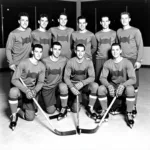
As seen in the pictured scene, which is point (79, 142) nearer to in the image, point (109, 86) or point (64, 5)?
point (109, 86)

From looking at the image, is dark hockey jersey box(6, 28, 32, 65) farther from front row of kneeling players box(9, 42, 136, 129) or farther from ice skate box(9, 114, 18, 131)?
ice skate box(9, 114, 18, 131)

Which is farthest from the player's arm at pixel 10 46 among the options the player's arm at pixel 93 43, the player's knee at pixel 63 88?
the player's arm at pixel 93 43

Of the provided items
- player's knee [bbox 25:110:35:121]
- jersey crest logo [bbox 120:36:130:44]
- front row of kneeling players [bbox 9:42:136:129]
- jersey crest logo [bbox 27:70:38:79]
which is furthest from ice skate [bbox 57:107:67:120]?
jersey crest logo [bbox 120:36:130:44]

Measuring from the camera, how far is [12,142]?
8.28 ft

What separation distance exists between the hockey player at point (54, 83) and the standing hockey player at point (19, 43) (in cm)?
29

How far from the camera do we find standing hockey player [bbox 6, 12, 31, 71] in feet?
10.8

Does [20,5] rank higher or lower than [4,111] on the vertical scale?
higher

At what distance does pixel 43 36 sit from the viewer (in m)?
3.49

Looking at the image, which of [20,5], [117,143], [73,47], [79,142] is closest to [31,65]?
[73,47]

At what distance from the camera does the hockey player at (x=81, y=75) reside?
3.19 m

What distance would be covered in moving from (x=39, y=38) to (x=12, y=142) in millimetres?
1459

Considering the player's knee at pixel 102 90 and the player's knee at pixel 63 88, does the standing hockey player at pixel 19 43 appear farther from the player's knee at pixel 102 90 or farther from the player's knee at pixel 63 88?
the player's knee at pixel 102 90

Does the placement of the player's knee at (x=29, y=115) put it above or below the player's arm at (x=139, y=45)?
below

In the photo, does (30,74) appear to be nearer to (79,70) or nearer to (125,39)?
(79,70)
